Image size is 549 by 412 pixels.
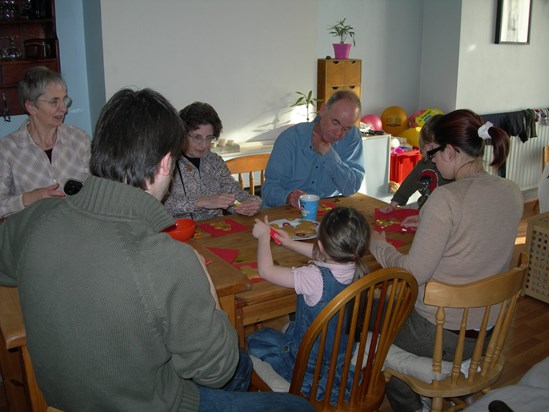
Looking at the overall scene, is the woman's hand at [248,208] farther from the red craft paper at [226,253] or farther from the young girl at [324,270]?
the young girl at [324,270]

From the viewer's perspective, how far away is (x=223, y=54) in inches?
153

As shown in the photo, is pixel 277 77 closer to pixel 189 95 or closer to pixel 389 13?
pixel 189 95

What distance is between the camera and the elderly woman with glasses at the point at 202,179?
2.30m

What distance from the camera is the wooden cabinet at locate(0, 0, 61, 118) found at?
10.5ft

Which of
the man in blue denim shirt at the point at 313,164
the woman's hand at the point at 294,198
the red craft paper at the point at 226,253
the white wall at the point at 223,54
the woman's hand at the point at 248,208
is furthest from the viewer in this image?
the white wall at the point at 223,54

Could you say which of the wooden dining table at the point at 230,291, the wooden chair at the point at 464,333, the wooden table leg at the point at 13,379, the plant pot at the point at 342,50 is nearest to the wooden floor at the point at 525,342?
the wooden table leg at the point at 13,379

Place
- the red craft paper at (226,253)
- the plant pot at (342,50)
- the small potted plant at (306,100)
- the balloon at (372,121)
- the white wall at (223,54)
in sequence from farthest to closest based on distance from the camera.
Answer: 1. the balloon at (372,121)
2. the plant pot at (342,50)
3. the small potted plant at (306,100)
4. the white wall at (223,54)
5. the red craft paper at (226,253)

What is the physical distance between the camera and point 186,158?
2520 millimetres

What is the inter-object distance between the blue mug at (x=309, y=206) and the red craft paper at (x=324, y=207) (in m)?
0.15

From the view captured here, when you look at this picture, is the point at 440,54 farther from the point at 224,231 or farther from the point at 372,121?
the point at 224,231

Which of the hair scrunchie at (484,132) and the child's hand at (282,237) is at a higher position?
the hair scrunchie at (484,132)

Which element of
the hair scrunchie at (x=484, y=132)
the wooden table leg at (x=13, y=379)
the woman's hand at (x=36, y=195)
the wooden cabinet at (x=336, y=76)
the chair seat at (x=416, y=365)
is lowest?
the wooden table leg at (x=13, y=379)

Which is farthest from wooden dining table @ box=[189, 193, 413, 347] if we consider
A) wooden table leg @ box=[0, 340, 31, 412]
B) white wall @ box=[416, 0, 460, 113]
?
white wall @ box=[416, 0, 460, 113]

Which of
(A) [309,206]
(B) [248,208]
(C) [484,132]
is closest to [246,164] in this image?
(B) [248,208]
